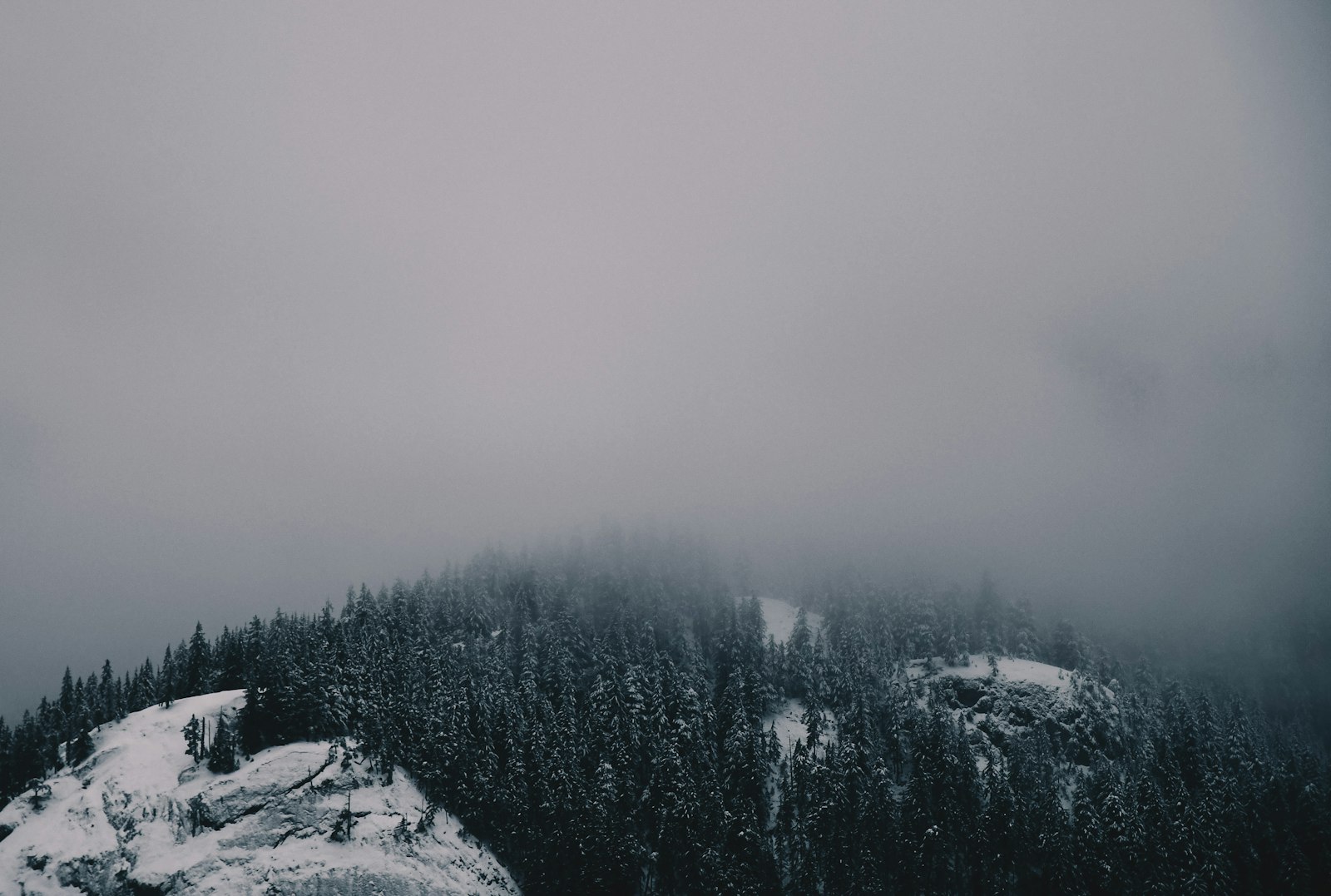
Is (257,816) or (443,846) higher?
(257,816)

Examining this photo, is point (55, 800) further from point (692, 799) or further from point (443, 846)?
point (692, 799)

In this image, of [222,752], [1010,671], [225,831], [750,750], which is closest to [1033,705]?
[1010,671]

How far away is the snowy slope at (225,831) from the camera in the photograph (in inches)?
3246

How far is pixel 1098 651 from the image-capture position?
175 metres

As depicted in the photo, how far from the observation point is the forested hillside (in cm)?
9688

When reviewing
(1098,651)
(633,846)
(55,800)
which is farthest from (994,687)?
(55,800)

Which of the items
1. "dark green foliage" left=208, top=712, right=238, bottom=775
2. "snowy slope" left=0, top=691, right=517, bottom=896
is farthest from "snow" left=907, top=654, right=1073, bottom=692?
"dark green foliage" left=208, top=712, right=238, bottom=775

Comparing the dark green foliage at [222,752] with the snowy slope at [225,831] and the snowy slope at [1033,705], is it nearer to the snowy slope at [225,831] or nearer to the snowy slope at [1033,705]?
the snowy slope at [225,831]

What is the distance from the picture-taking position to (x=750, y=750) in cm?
11300

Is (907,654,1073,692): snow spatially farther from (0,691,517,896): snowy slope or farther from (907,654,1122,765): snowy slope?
(0,691,517,896): snowy slope

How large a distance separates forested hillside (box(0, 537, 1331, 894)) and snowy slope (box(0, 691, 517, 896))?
194 inches

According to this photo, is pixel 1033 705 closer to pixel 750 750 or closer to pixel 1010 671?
pixel 1010 671

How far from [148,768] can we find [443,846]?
4431 cm

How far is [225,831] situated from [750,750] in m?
79.4
